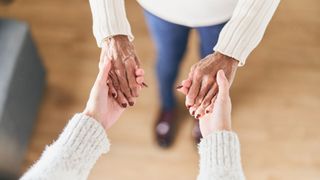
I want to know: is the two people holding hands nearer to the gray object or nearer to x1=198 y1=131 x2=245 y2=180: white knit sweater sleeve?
x1=198 y1=131 x2=245 y2=180: white knit sweater sleeve

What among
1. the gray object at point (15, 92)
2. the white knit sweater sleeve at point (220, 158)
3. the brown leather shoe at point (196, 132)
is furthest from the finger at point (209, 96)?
the gray object at point (15, 92)

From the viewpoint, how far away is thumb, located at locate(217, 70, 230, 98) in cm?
94

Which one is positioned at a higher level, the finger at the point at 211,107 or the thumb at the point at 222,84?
the thumb at the point at 222,84

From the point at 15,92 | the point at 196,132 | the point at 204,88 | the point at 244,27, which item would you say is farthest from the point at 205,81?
the point at 15,92

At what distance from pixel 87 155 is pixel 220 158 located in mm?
226

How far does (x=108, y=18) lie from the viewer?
38.5 inches

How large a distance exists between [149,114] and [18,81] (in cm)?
45

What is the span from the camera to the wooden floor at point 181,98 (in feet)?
4.99

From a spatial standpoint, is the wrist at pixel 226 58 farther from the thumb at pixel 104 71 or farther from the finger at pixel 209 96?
the thumb at pixel 104 71

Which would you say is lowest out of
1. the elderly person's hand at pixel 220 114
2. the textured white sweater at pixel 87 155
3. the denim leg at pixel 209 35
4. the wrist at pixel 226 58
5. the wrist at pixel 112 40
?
the textured white sweater at pixel 87 155

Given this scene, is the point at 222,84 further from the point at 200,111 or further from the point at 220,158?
the point at 220,158

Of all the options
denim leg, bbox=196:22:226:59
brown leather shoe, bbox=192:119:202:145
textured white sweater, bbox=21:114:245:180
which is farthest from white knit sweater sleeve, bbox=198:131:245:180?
brown leather shoe, bbox=192:119:202:145

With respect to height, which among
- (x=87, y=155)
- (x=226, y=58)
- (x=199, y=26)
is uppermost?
(x=199, y=26)

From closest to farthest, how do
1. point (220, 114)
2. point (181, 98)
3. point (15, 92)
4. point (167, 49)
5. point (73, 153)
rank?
point (73, 153), point (220, 114), point (167, 49), point (15, 92), point (181, 98)
